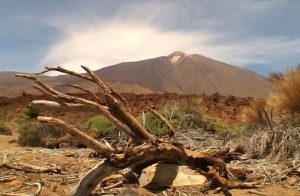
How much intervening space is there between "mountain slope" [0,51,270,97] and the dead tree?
64.5 metres

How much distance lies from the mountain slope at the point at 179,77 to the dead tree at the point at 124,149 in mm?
64535

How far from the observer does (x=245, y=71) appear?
97.2 metres

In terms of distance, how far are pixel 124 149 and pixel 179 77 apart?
84.4m

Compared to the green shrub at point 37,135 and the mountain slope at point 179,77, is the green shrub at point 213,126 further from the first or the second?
the mountain slope at point 179,77

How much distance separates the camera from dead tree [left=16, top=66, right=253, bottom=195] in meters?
5.02

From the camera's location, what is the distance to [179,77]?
293 ft

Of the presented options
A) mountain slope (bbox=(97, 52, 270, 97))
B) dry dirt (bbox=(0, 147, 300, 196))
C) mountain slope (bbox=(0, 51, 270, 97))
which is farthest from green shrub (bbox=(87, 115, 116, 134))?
mountain slope (bbox=(97, 52, 270, 97))

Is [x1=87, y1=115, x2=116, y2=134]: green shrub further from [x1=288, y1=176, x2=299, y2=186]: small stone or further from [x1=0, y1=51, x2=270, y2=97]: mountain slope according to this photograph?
[x1=0, y1=51, x2=270, y2=97]: mountain slope

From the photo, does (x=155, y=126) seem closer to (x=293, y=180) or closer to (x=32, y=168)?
(x=32, y=168)

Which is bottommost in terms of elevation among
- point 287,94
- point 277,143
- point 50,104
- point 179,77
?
point 277,143

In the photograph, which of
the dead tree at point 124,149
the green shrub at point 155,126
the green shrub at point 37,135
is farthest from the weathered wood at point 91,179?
the green shrub at point 37,135

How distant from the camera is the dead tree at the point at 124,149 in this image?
5020 mm

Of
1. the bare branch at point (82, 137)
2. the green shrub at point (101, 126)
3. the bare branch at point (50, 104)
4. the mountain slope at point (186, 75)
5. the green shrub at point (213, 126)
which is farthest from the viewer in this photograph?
the mountain slope at point (186, 75)

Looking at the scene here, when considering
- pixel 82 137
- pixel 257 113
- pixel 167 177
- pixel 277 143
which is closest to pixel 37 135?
pixel 257 113
